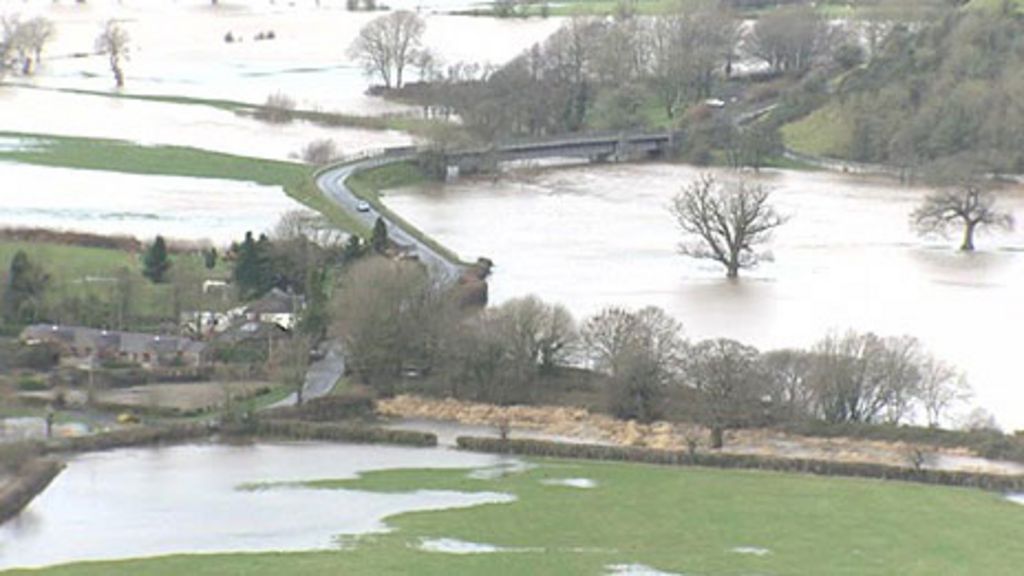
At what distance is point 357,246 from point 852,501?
12.7m

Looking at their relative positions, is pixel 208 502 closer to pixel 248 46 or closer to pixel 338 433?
pixel 338 433

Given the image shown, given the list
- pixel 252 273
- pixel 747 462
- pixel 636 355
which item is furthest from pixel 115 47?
pixel 747 462

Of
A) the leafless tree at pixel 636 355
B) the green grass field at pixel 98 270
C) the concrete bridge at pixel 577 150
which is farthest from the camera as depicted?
the concrete bridge at pixel 577 150

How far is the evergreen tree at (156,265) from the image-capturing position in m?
33.4

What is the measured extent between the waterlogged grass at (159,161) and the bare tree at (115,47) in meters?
13.5

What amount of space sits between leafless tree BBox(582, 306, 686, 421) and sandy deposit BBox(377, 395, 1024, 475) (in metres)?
0.27

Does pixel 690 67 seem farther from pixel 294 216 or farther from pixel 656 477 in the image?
pixel 656 477

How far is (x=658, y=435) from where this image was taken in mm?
26312

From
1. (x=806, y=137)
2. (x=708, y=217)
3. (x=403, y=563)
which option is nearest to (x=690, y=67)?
(x=806, y=137)

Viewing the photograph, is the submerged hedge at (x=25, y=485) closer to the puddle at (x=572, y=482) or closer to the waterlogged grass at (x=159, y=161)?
the puddle at (x=572, y=482)

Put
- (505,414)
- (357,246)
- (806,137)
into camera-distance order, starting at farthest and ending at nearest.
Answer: (806,137) < (357,246) < (505,414)

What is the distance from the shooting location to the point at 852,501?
2336 cm

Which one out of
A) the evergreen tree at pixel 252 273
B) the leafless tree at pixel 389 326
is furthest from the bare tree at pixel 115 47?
the leafless tree at pixel 389 326

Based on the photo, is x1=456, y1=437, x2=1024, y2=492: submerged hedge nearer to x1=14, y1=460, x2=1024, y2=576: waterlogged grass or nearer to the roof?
x1=14, y1=460, x2=1024, y2=576: waterlogged grass
